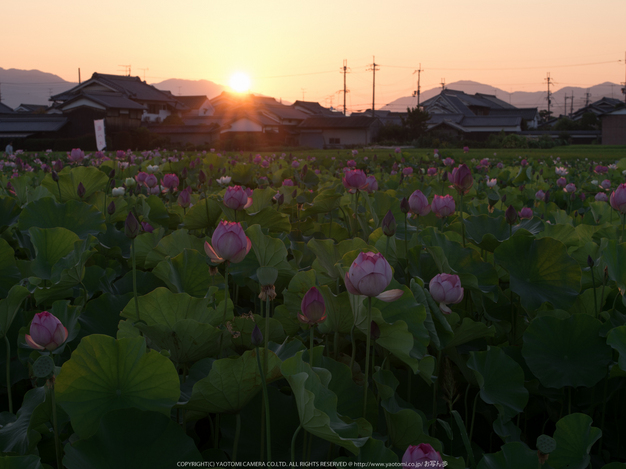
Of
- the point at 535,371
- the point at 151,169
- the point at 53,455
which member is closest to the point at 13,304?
the point at 53,455

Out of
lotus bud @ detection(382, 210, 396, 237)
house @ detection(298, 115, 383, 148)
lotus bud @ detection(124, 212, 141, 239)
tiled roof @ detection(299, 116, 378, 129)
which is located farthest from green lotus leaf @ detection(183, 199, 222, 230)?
tiled roof @ detection(299, 116, 378, 129)

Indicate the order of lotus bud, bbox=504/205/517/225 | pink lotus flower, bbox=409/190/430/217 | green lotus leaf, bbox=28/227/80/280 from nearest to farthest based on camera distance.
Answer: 1. green lotus leaf, bbox=28/227/80/280
2. lotus bud, bbox=504/205/517/225
3. pink lotus flower, bbox=409/190/430/217

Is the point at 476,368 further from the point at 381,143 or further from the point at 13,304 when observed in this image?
the point at 381,143

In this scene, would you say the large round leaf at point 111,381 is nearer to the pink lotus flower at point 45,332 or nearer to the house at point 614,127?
the pink lotus flower at point 45,332

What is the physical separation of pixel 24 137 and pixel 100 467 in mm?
35752

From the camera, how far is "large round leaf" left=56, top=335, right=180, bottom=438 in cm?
62

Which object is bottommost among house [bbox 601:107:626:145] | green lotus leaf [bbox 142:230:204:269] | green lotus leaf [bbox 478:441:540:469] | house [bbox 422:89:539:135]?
green lotus leaf [bbox 478:441:540:469]

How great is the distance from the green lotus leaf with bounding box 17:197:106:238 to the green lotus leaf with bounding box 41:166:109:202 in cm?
57

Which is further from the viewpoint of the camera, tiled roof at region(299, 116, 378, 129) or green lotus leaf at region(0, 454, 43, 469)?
tiled roof at region(299, 116, 378, 129)

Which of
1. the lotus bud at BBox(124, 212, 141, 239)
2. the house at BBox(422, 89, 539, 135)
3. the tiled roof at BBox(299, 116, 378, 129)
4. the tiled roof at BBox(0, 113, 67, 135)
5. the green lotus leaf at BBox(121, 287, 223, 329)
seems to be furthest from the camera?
the house at BBox(422, 89, 539, 135)

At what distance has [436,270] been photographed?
115cm

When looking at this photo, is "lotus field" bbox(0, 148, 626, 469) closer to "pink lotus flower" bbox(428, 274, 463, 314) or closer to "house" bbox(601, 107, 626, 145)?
"pink lotus flower" bbox(428, 274, 463, 314)

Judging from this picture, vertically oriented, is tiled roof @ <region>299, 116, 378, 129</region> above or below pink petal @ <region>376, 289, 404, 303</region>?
above

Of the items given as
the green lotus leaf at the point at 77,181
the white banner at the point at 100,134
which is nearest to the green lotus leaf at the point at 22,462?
the green lotus leaf at the point at 77,181
